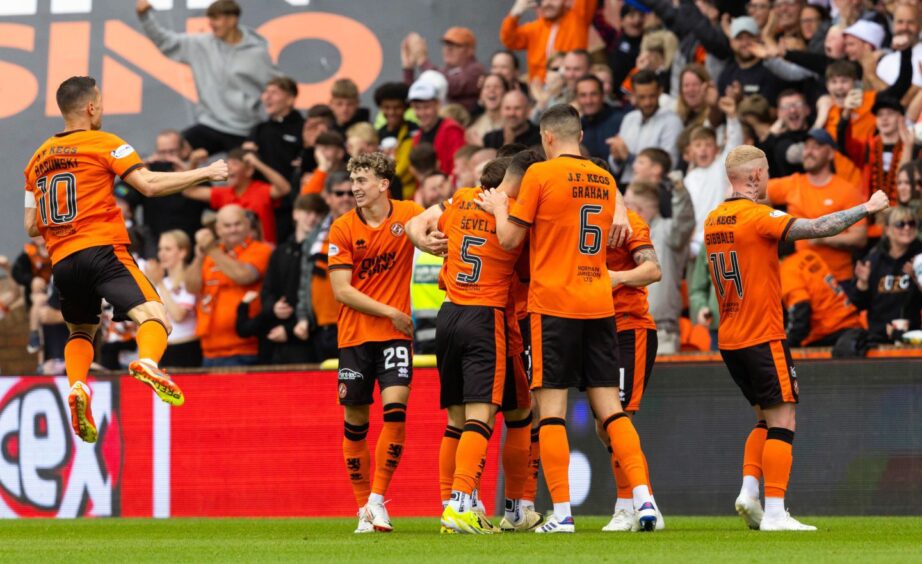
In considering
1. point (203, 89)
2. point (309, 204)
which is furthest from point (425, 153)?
point (203, 89)

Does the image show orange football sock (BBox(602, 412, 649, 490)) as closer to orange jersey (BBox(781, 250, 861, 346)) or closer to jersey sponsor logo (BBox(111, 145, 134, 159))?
jersey sponsor logo (BBox(111, 145, 134, 159))

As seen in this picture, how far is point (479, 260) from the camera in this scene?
1057cm

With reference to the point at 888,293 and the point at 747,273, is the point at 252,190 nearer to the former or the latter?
the point at 888,293

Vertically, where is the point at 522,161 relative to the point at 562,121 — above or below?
below

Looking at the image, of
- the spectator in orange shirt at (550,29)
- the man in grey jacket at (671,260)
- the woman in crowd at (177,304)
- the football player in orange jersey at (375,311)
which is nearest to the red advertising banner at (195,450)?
the woman in crowd at (177,304)

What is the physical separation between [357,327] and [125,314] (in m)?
1.59

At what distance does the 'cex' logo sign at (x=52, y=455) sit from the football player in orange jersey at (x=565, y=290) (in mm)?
6615

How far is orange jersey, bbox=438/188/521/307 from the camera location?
1056 cm

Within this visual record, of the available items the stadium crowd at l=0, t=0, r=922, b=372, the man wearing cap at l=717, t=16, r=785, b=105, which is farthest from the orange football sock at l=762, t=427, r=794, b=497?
the man wearing cap at l=717, t=16, r=785, b=105

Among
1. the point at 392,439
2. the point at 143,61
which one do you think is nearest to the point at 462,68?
the point at 143,61

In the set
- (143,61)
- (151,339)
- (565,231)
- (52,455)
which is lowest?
(52,455)

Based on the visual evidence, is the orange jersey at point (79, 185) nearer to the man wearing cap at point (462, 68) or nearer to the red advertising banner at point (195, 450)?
the red advertising banner at point (195, 450)

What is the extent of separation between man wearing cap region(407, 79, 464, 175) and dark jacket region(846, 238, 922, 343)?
5127 millimetres

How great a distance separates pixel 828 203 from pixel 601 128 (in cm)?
294
